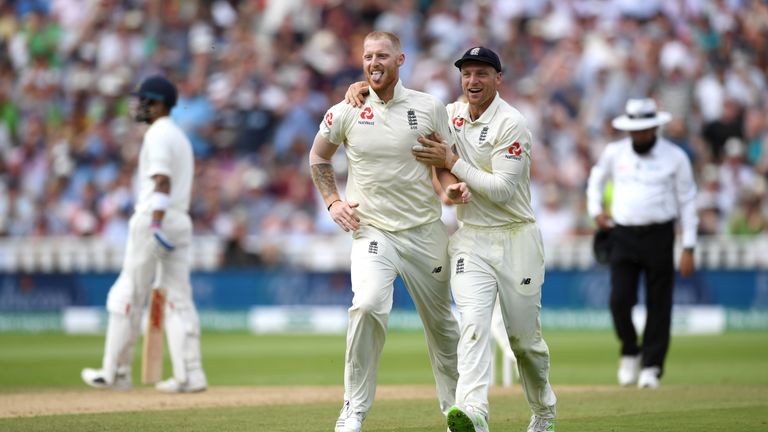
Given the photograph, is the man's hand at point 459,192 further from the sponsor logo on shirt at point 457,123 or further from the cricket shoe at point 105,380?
the cricket shoe at point 105,380

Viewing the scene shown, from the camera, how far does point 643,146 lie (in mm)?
11555

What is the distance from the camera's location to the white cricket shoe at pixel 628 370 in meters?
11.6

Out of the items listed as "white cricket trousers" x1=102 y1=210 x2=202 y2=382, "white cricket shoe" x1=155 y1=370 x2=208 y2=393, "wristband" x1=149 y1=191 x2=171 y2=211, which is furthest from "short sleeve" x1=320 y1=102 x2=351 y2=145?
"white cricket shoe" x1=155 y1=370 x2=208 y2=393

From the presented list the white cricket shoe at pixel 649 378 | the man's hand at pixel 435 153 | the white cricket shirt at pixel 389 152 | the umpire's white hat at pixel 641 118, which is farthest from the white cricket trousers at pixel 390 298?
the umpire's white hat at pixel 641 118

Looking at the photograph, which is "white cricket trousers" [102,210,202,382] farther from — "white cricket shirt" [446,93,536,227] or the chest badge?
the chest badge

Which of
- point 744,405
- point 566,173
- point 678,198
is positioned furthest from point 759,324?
point 744,405

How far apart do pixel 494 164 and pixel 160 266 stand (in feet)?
13.6

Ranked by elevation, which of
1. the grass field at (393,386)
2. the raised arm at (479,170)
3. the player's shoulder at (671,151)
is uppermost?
the player's shoulder at (671,151)

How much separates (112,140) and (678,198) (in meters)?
13.6

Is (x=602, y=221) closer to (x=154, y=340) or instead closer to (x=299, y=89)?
(x=154, y=340)

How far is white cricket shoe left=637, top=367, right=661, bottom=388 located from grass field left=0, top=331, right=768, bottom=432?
0.11 meters

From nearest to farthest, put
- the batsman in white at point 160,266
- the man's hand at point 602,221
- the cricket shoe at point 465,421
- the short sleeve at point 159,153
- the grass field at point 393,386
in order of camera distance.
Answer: the cricket shoe at point 465,421 < the grass field at point 393,386 < the short sleeve at point 159,153 < the batsman in white at point 160,266 < the man's hand at point 602,221

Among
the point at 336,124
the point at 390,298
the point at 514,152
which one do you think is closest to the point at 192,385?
the point at 390,298

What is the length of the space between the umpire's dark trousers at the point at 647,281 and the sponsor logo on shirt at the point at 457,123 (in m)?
3.99
